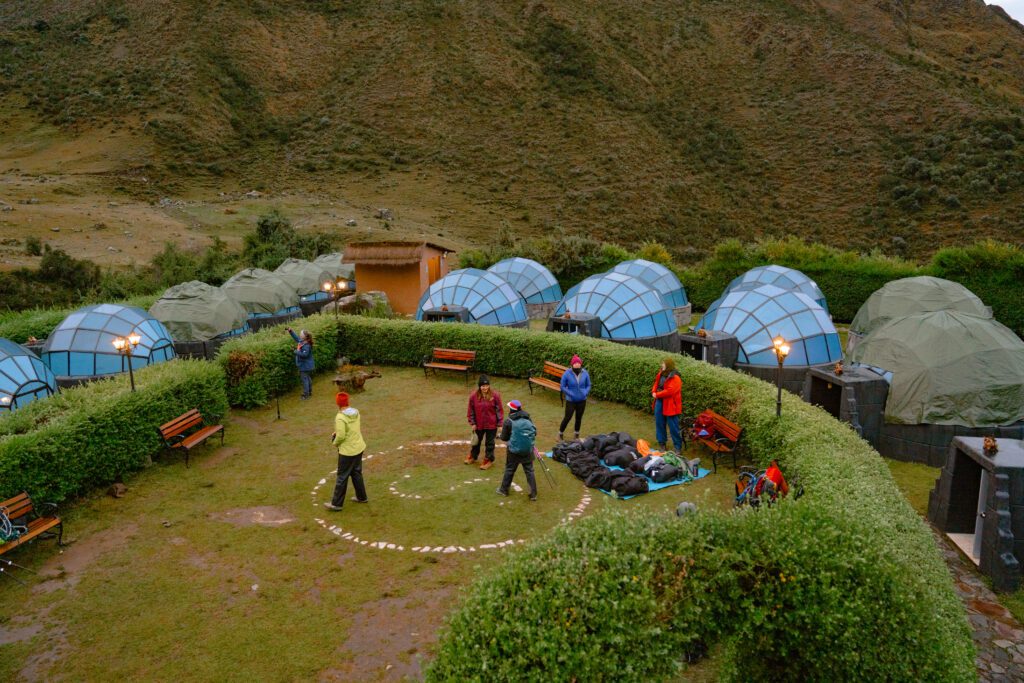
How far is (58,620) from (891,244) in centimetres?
5740

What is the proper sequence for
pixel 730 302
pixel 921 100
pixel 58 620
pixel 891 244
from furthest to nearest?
pixel 921 100, pixel 891 244, pixel 730 302, pixel 58 620

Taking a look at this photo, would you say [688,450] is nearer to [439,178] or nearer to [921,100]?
[439,178]

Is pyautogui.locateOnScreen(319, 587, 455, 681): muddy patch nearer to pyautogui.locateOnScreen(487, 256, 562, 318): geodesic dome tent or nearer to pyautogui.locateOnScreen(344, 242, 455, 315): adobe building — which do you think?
pyautogui.locateOnScreen(344, 242, 455, 315): adobe building

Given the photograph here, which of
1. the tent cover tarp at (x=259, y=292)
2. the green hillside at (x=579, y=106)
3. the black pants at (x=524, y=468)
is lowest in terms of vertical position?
the black pants at (x=524, y=468)

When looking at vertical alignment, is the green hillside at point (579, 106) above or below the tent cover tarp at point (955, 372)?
above

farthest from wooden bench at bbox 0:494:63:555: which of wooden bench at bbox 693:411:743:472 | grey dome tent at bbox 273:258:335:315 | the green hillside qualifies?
the green hillside

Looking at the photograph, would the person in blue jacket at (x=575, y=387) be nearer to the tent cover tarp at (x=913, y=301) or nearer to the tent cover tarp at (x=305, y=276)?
the tent cover tarp at (x=913, y=301)

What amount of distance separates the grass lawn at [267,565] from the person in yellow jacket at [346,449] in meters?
0.30

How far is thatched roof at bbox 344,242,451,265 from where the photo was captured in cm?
2964

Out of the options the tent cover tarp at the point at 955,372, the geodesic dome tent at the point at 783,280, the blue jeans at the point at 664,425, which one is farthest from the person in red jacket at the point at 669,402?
the geodesic dome tent at the point at 783,280

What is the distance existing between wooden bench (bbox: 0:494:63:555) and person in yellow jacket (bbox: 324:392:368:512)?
4.02 m

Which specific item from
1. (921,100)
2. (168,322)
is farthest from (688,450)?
(921,100)

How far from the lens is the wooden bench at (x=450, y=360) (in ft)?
62.1

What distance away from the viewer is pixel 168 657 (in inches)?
274
